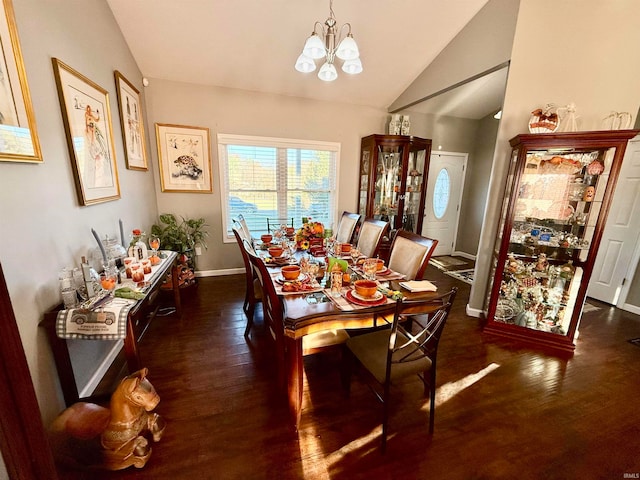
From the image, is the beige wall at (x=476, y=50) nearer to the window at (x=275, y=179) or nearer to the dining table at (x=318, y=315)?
the window at (x=275, y=179)

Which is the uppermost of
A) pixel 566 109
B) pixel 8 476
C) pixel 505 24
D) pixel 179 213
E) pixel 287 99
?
pixel 505 24

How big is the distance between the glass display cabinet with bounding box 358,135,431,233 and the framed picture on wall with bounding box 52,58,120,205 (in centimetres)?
290

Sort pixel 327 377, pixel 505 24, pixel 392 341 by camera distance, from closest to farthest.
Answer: pixel 392 341, pixel 327 377, pixel 505 24

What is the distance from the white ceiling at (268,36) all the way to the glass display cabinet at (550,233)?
1.59 metres

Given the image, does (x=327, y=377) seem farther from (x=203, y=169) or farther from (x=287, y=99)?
(x=287, y=99)

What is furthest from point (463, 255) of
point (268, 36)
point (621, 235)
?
point (268, 36)

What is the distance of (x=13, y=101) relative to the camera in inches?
47.3

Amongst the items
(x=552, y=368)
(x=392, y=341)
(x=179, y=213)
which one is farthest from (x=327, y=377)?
(x=179, y=213)

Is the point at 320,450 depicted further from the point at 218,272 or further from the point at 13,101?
the point at 218,272

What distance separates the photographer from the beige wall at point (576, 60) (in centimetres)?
203

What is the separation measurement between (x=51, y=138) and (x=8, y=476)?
1.60 m

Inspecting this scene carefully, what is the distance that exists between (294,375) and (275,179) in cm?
296

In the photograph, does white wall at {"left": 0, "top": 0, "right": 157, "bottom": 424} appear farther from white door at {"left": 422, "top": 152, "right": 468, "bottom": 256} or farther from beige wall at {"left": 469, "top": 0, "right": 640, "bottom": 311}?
white door at {"left": 422, "top": 152, "right": 468, "bottom": 256}

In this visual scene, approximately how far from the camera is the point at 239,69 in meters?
3.09
